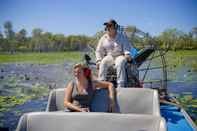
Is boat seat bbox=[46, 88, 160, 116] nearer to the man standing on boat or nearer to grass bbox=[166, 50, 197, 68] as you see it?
the man standing on boat

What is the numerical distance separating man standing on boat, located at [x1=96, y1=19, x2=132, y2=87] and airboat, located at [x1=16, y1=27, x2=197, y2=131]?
82mm

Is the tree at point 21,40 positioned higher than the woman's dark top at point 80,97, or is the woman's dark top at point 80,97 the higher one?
the tree at point 21,40

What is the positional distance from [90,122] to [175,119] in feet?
4.19

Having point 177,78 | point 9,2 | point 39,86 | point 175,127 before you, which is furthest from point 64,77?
point 175,127

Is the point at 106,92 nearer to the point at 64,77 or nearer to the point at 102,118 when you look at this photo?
the point at 102,118

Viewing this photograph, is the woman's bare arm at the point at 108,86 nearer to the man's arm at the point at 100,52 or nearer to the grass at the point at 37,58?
the man's arm at the point at 100,52

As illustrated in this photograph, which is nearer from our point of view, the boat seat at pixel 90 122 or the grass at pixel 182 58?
the boat seat at pixel 90 122

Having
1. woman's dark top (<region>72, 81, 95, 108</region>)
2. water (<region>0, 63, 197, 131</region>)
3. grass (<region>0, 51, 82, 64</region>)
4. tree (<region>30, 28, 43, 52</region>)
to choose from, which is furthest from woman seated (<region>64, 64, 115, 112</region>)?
tree (<region>30, 28, 43, 52</region>)

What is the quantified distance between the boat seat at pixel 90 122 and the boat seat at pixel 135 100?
62 cm

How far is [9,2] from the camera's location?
245 inches

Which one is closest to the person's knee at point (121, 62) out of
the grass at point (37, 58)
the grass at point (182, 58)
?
the grass at point (182, 58)

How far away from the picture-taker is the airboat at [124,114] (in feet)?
4.08

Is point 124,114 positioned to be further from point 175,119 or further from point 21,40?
point 21,40

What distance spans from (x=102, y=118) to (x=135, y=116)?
132mm
